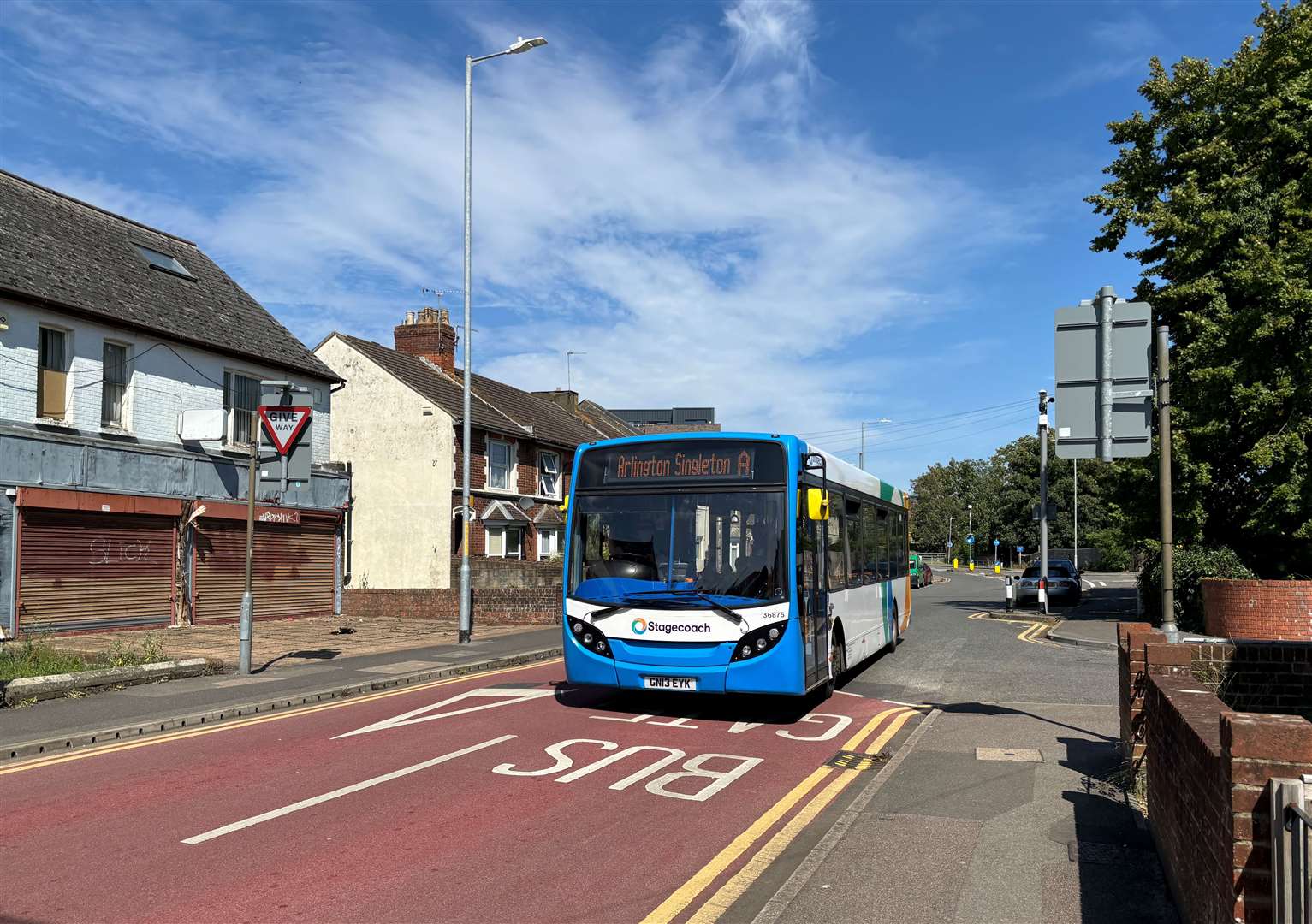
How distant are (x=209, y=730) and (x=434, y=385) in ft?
85.9

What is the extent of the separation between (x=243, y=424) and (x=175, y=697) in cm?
1429

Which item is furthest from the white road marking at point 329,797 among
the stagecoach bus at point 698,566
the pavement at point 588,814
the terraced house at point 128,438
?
the terraced house at point 128,438

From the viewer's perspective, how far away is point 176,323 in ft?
77.5

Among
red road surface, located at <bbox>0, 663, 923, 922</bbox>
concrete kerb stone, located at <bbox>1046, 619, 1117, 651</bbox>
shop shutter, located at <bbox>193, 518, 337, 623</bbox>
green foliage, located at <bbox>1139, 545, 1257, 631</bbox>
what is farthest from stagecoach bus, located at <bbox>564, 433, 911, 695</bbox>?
green foliage, located at <bbox>1139, 545, 1257, 631</bbox>

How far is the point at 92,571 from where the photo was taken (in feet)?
67.7

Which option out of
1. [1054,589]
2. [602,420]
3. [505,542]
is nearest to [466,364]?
[505,542]

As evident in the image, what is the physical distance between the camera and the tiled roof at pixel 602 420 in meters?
52.8

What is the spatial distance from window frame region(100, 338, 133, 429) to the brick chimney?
56.3 ft

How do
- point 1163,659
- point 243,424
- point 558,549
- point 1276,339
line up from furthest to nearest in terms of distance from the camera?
point 558,549, point 243,424, point 1276,339, point 1163,659

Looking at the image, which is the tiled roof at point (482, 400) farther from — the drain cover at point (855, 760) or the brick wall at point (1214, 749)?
the brick wall at point (1214, 749)

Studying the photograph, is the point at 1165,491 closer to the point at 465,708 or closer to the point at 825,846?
the point at 825,846

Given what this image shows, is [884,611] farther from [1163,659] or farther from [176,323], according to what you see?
[176,323]

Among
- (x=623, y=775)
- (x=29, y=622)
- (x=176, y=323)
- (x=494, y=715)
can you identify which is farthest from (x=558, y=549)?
(x=623, y=775)

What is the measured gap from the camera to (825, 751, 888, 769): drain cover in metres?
8.95
